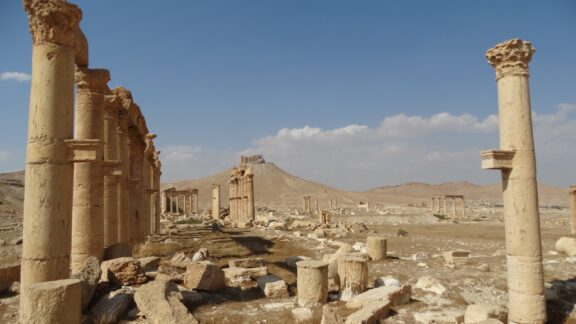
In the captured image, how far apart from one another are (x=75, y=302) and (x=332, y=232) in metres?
19.6

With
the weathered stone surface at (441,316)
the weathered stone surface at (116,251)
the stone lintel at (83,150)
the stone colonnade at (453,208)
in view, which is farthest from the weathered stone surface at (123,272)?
the stone colonnade at (453,208)

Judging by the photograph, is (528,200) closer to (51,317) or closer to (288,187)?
(51,317)

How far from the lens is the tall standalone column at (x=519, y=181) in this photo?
7.31 m

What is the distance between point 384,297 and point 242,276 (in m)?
4.26

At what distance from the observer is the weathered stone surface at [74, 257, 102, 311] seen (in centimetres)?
741

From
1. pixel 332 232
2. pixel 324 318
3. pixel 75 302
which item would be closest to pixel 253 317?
pixel 324 318

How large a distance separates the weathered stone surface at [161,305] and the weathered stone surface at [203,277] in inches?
60.8

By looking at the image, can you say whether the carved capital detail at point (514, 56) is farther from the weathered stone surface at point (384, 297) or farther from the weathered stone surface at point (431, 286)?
the weathered stone surface at point (431, 286)

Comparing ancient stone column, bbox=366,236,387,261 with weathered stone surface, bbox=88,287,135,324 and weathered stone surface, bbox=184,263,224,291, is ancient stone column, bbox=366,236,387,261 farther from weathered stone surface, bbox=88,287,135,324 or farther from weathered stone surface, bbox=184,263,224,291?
weathered stone surface, bbox=88,287,135,324

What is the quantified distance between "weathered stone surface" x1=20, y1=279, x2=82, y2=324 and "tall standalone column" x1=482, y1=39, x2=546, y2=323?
792 centimetres

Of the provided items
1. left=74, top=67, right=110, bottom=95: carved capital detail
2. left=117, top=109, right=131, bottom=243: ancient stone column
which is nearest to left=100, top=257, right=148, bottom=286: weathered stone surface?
left=74, top=67, right=110, bottom=95: carved capital detail

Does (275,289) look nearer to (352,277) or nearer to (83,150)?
(352,277)

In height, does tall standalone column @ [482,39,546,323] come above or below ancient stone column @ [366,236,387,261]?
above

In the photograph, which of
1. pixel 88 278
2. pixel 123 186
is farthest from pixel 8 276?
pixel 123 186
